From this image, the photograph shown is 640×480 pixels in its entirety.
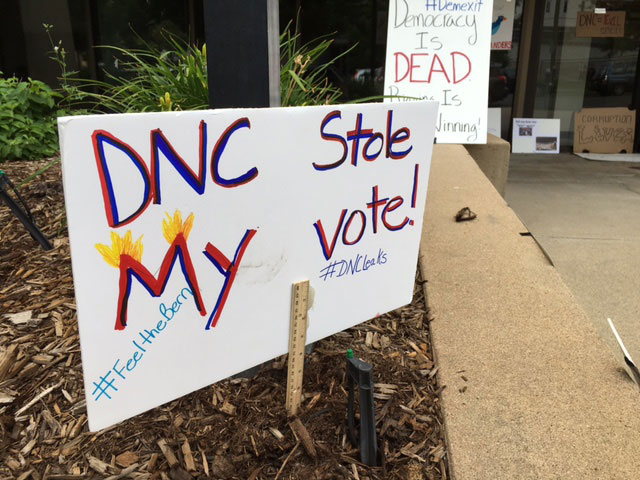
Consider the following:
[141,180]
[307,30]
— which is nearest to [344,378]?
[141,180]

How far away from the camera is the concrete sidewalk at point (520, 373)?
1525 mm

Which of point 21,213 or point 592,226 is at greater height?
point 21,213

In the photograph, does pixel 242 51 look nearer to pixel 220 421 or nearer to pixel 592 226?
pixel 220 421

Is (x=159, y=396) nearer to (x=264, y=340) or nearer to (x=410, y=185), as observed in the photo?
(x=264, y=340)

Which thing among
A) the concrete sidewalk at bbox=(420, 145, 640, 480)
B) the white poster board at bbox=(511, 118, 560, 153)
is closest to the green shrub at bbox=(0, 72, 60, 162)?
the concrete sidewalk at bbox=(420, 145, 640, 480)

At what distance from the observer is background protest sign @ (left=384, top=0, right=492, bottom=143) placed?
442 centimetres

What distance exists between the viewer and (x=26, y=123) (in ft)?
12.9

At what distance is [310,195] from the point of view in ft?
4.74

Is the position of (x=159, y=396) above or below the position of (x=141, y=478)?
above

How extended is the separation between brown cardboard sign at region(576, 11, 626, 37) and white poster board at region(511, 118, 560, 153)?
1505 millimetres

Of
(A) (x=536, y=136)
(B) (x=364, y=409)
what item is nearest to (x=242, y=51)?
(B) (x=364, y=409)

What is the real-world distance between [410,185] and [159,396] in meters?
0.97

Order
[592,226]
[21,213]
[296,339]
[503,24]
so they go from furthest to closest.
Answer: [503,24] → [592,226] → [21,213] → [296,339]

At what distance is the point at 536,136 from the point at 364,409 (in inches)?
354
